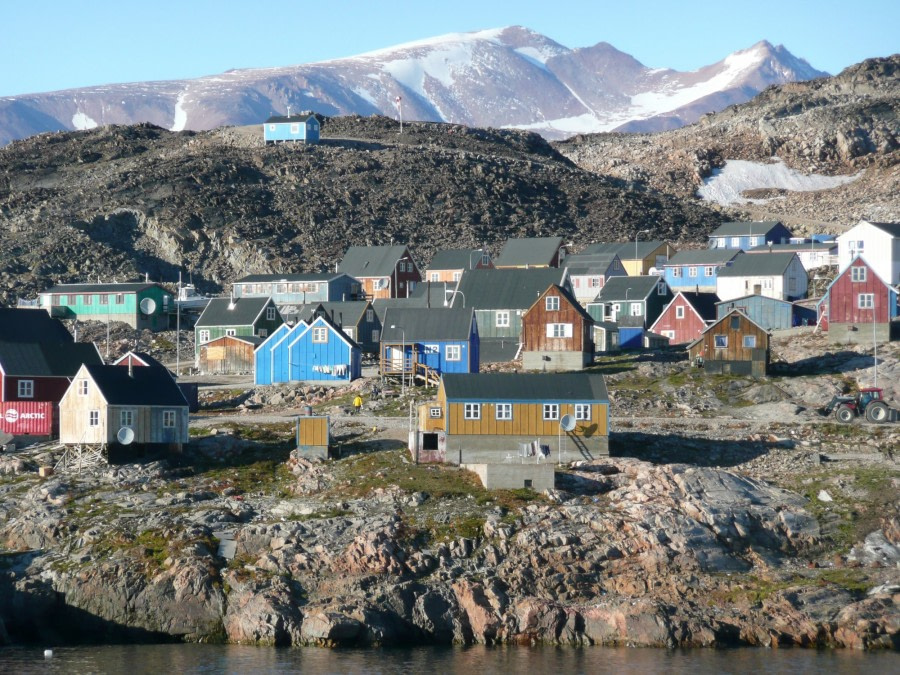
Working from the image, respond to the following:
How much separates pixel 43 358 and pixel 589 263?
53.9 metres

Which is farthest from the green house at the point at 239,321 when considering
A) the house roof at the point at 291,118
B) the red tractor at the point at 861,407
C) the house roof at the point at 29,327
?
the house roof at the point at 291,118

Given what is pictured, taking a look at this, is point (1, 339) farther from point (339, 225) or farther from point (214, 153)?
point (214, 153)

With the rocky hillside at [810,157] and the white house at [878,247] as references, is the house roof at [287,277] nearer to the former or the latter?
the white house at [878,247]

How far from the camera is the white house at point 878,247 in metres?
106

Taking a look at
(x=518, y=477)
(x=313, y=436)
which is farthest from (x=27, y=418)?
(x=518, y=477)

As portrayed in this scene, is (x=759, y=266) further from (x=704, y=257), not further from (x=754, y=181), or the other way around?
(x=754, y=181)

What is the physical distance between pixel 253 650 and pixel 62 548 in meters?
9.30

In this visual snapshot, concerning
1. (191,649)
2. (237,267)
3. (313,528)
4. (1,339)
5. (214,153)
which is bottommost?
(191,649)

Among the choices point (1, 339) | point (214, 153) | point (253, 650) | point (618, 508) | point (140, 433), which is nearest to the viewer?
point (253, 650)

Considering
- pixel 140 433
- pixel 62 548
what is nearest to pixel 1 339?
pixel 140 433

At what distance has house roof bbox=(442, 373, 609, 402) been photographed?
62188 millimetres

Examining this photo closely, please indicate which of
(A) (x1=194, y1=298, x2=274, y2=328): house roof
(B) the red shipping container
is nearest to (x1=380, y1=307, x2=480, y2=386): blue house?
(A) (x1=194, y1=298, x2=274, y2=328): house roof

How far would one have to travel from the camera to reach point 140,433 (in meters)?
62.2

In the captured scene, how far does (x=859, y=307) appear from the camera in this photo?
81.6m
